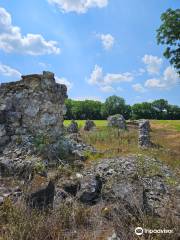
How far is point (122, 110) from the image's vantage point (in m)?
102

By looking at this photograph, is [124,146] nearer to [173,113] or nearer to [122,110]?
[122,110]

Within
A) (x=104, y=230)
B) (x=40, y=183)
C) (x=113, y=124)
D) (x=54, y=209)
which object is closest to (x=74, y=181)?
(x=40, y=183)

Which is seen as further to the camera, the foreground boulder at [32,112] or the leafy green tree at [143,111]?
the leafy green tree at [143,111]

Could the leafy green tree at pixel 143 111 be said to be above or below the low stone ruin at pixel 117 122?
above

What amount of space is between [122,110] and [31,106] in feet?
295

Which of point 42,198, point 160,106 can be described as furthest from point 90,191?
point 160,106

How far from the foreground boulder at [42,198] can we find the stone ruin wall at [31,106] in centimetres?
510

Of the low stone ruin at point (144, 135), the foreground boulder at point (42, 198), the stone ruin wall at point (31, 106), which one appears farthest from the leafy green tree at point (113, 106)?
the foreground boulder at point (42, 198)

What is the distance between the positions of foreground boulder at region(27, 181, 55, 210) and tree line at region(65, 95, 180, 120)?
8893 centimetres

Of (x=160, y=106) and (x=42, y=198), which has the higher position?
(x=160, y=106)

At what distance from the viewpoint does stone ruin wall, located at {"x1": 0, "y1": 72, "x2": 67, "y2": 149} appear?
39.5 feet

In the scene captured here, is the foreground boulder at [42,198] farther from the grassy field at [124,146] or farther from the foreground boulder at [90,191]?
the grassy field at [124,146]

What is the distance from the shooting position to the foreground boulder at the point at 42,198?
6527 mm

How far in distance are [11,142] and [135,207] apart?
6.33 meters
